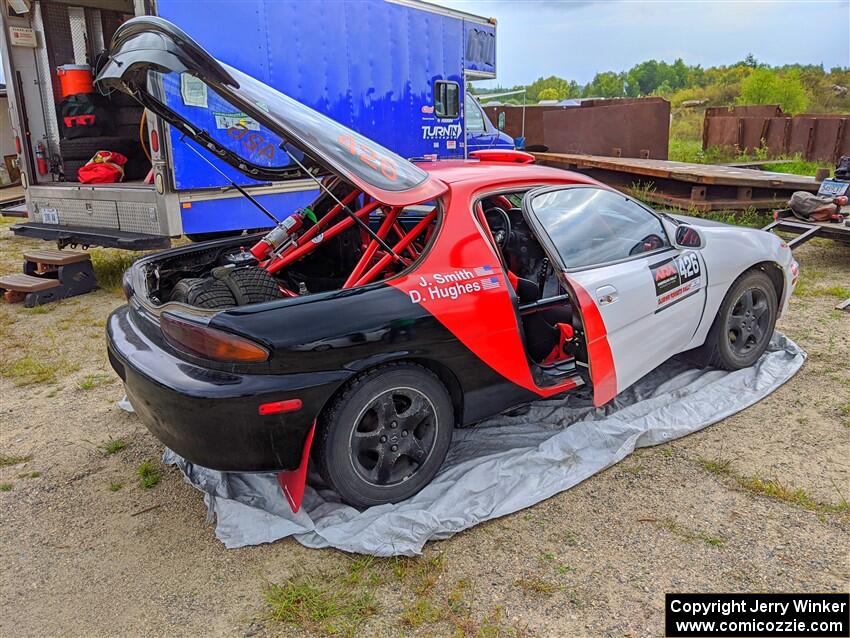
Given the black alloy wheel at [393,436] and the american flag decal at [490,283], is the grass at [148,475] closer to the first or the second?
the black alloy wheel at [393,436]

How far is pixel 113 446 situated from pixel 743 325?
4108mm

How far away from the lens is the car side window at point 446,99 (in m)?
9.09

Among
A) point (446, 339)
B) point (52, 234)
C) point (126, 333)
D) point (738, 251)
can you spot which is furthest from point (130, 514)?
point (52, 234)

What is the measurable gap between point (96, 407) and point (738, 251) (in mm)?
4375

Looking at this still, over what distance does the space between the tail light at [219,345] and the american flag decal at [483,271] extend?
3.61ft

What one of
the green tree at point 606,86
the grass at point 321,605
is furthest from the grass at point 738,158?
the green tree at point 606,86

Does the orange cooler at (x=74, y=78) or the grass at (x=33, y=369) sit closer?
the grass at (x=33, y=369)

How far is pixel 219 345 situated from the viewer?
269cm

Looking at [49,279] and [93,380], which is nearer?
[93,380]

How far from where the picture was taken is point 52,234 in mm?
7289

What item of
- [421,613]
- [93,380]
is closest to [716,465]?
[421,613]

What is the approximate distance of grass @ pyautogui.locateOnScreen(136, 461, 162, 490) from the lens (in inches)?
137

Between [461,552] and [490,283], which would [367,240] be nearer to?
[490,283]

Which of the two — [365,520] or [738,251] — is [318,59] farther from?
[365,520]
